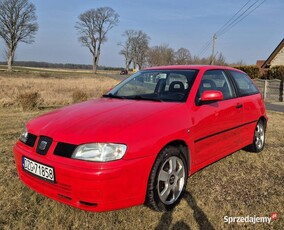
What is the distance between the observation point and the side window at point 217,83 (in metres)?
4.02

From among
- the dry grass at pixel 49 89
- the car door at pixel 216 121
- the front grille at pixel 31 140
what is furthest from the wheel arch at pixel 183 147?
the dry grass at pixel 49 89

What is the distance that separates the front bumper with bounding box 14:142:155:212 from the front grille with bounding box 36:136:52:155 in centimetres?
6

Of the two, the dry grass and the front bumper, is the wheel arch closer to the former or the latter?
the front bumper

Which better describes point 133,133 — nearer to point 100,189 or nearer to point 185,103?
point 100,189

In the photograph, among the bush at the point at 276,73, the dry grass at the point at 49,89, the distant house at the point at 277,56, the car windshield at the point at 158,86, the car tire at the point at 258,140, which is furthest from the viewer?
the distant house at the point at 277,56

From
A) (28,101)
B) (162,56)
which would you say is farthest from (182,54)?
(28,101)

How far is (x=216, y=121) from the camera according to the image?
3.89m

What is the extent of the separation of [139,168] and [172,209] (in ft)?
2.62

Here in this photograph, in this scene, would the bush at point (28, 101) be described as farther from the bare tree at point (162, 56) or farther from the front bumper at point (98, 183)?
the bare tree at point (162, 56)

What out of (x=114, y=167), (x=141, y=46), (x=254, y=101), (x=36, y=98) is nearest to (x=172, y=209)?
(x=114, y=167)

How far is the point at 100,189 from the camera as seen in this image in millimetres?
2607

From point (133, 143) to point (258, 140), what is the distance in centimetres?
350

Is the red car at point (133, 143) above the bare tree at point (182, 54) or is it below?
below

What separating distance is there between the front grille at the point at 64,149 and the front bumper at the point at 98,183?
1.6 inches
